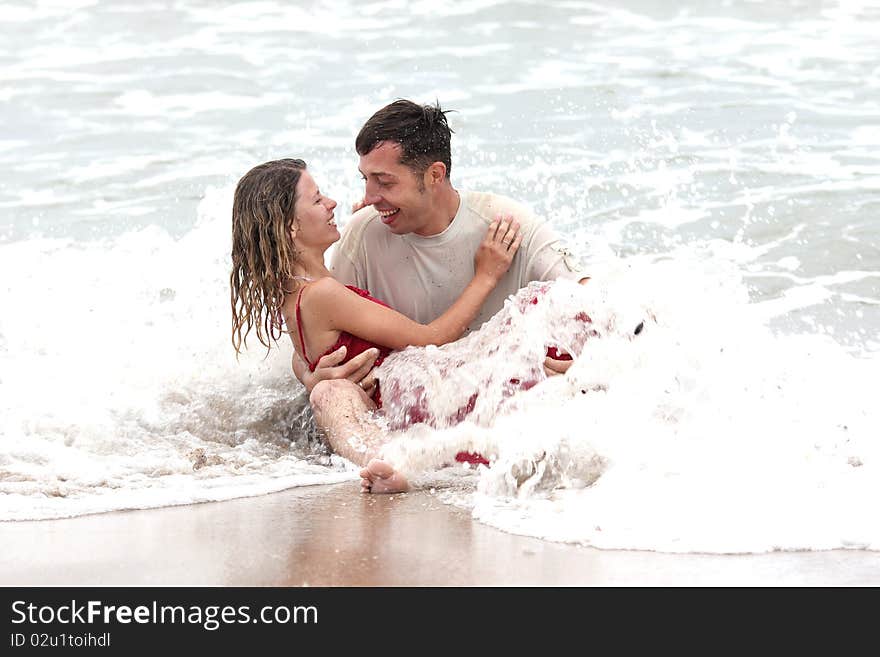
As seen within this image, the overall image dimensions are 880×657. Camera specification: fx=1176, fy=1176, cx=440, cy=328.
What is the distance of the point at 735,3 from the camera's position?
15258 millimetres

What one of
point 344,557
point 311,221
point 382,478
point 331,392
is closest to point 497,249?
point 311,221

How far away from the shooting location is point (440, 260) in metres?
5.44

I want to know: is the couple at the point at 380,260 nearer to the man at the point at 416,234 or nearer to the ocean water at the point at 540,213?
the man at the point at 416,234

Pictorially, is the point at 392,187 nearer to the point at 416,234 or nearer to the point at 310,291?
the point at 416,234

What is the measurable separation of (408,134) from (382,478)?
5.36ft

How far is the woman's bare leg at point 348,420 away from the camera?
491 centimetres

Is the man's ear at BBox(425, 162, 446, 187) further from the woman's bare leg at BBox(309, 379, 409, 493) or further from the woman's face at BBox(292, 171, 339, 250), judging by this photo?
the woman's bare leg at BBox(309, 379, 409, 493)

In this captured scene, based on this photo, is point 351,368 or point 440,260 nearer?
point 351,368

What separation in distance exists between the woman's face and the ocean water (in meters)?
0.90

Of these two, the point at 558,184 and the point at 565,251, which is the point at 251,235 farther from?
the point at 558,184

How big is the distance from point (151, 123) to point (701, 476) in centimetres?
908

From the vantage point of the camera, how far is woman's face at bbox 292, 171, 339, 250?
5.15m

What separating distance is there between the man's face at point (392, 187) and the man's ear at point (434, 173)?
42mm

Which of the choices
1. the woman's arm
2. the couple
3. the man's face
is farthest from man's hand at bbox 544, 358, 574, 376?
the man's face
